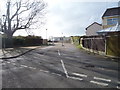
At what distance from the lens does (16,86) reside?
6.89 m

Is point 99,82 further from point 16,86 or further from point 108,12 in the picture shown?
point 108,12

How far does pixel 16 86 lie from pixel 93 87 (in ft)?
10.0

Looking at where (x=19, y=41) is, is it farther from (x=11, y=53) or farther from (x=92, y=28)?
(x=92, y=28)

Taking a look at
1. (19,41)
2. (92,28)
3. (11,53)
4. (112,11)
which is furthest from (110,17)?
(11,53)

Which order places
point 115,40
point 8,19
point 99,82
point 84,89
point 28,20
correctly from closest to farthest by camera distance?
point 84,89 → point 99,82 → point 115,40 → point 8,19 → point 28,20

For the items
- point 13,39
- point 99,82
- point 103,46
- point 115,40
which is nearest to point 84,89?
point 99,82

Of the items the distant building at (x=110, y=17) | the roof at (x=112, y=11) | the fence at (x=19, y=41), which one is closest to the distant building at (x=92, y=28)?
the roof at (x=112, y=11)

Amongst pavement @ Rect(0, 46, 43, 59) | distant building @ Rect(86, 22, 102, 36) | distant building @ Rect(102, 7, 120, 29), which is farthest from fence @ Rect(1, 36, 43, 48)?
distant building @ Rect(102, 7, 120, 29)

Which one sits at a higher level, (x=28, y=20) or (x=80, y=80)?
(x=28, y=20)

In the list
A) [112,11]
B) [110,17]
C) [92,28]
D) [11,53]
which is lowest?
[11,53]

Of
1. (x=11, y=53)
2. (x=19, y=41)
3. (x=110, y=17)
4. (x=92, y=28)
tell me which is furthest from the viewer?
(x=92, y=28)

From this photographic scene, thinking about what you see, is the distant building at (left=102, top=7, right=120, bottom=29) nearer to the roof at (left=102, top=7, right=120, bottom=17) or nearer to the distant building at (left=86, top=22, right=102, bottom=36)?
the roof at (left=102, top=7, right=120, bottom=17)

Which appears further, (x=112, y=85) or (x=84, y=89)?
(x=112, y=85)

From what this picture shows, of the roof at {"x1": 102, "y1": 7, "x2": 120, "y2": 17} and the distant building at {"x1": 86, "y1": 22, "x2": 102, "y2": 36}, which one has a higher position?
the roof at {"x1": 102, "y1": 7, "x2": 120, "y2": 17}
